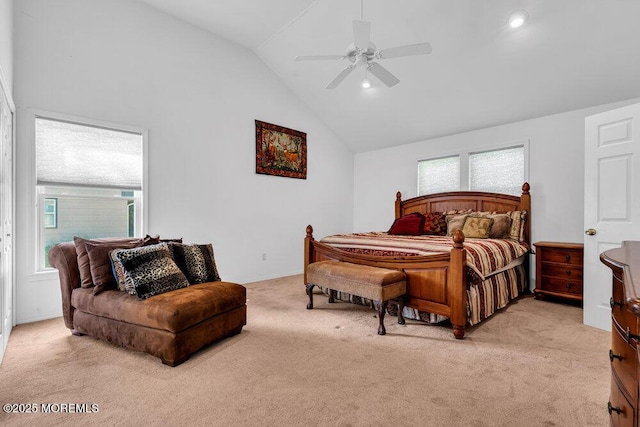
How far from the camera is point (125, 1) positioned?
3582mm

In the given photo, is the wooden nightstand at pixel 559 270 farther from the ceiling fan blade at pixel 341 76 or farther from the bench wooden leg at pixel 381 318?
the ceiling fan blade at pixel 341 76

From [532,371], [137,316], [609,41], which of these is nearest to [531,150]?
[609,41]

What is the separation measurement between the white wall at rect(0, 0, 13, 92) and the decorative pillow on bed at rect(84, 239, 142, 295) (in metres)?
1.39

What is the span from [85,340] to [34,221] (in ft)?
4.61

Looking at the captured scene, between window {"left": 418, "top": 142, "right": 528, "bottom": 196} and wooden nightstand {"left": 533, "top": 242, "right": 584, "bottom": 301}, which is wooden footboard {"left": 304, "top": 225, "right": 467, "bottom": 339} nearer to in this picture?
wooden nightstand {"left": 533, "top": 242, "right": 584, "bottom": 301}

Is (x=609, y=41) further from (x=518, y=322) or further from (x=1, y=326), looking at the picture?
(x=1, y=326)

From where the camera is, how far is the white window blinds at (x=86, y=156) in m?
3.13

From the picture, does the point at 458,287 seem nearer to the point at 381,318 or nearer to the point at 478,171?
the point at 381,318

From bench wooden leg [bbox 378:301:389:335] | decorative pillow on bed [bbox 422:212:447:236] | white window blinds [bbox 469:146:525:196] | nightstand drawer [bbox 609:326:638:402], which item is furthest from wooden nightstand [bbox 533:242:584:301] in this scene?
nightstand drawer [bbox 609:326:638:402]

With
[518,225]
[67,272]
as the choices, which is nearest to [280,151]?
[67,272]

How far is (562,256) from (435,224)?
5.15ft

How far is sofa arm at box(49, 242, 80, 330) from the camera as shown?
262cm

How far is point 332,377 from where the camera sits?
6.61ft

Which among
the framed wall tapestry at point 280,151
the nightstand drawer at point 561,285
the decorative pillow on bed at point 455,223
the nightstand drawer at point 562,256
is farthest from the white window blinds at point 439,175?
the framed wall tapestry at point 280,151
